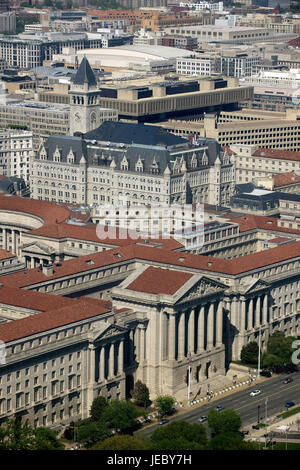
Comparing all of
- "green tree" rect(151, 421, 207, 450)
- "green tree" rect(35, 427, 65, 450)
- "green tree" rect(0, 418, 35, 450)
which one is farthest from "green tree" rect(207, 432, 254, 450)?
"green tree" rect(0, 418, 35, 450)

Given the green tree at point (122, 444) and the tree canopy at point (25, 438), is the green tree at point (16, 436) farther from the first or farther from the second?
the green tree at point (122, 444)

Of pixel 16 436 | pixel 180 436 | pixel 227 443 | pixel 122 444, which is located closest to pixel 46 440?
pixel 16 436

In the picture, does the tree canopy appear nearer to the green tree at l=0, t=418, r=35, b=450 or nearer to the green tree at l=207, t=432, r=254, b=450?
the green tree at l=0, t=418, r=35, b=450

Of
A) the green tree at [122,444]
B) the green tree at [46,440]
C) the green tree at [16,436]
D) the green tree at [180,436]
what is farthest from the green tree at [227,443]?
the green tree at [16,436]

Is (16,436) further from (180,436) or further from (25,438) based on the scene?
(180,436)
